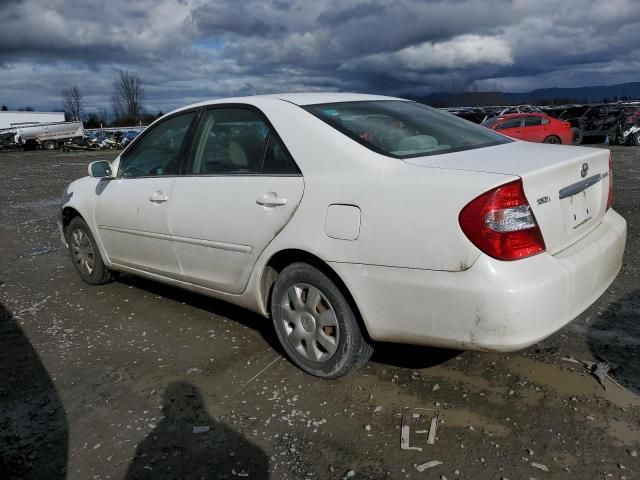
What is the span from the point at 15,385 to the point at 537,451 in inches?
118

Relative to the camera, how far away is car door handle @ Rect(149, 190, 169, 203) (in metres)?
4.01

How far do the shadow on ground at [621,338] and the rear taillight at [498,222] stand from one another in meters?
1.23

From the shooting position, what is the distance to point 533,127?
20266 mm

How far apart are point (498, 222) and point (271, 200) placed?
1.30 meters

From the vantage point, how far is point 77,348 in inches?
158

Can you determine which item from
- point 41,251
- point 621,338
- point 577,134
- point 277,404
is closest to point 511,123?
point 577,134

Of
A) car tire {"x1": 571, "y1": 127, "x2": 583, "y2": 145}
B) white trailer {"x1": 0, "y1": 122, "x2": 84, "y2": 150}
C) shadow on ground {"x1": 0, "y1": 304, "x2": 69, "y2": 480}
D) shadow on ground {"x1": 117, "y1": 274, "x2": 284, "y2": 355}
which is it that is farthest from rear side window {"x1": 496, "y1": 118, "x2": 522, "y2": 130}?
white trailer {"x1": 0, "y1": 122, "x2": 84, "y2": 150}

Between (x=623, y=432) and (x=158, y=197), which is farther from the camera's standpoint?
(x=158, y=197)

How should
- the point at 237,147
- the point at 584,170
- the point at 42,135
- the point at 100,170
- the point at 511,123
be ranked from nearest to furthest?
the point at 584,170 → the point at 237,147 → the point at 100,170 → the point at 511,123 → the point at 42,135

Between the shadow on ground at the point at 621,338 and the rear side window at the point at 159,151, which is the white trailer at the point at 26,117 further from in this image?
the shadow on ground at the point at 621,338

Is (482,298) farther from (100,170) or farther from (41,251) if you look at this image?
(41,251)

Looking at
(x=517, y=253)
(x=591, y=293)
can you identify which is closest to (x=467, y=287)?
(x=517, y=253)

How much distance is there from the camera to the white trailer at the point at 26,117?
68438 millimetres

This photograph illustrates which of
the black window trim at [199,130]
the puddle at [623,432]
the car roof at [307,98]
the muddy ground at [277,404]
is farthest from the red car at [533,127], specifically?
the puddle at [623,432]
